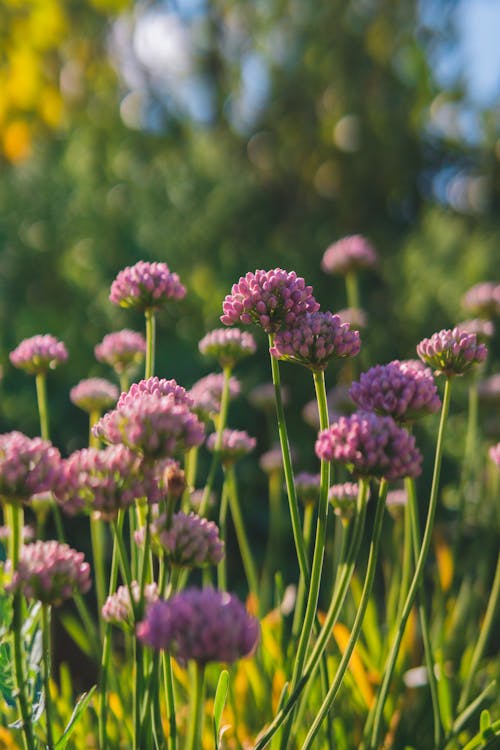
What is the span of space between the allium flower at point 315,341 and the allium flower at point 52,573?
0.22 m

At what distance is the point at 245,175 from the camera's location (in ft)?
9.67

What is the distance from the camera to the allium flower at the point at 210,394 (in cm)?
93

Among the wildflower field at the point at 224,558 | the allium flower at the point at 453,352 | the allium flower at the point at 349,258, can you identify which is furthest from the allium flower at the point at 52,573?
the allium flower at the point at 349,258

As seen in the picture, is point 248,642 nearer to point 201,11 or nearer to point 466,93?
point 466,93

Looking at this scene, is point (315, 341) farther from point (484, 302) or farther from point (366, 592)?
point (484, 302)

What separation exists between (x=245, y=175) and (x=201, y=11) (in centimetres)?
150

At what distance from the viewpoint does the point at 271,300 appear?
0.60 m

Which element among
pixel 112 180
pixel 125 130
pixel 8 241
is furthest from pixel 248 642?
pixel 125 130

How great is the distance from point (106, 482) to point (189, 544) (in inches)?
3.5

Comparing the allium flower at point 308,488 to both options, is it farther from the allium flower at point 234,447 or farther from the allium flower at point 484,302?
the allium flower at point 484,302

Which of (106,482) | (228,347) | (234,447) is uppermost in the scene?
(228,347)

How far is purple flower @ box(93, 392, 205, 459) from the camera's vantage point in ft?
1.61

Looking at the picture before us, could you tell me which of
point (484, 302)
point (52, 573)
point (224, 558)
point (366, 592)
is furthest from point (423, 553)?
point (484, 302)

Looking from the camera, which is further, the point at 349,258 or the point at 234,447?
the point at 349,258
